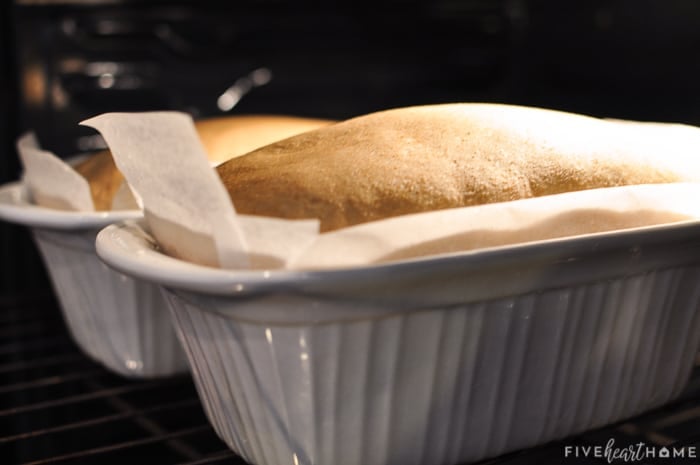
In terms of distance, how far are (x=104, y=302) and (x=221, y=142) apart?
22cm

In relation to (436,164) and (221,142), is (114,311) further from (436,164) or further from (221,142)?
(436,164)

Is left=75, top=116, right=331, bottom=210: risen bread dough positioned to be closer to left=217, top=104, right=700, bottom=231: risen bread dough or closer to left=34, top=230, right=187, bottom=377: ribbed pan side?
left=34, top=230, right=187, bottom=377: ribbed pan side

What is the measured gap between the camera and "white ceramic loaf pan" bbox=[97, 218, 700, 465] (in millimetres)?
515

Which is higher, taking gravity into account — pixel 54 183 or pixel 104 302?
pixel 54 183

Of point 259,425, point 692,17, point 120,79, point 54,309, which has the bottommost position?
point 54,309

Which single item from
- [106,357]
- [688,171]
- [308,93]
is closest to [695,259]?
[688,171]

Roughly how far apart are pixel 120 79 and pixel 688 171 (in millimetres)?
873

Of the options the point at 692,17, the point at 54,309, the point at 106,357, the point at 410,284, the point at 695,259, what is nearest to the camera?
the point at 410,284

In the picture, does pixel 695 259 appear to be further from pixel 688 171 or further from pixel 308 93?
pixel 308 93

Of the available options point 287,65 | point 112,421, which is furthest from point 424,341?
point 287,65

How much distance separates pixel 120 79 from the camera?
1258 mm

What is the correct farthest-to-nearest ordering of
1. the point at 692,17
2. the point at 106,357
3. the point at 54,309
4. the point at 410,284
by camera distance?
the point at 54,309
the point at 692,17
the point at 106,357
the point at 410,284

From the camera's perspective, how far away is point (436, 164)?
59 centimetres

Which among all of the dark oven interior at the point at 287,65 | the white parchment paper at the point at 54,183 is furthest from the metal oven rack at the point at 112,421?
the white parchment paper at the point at 54,183
